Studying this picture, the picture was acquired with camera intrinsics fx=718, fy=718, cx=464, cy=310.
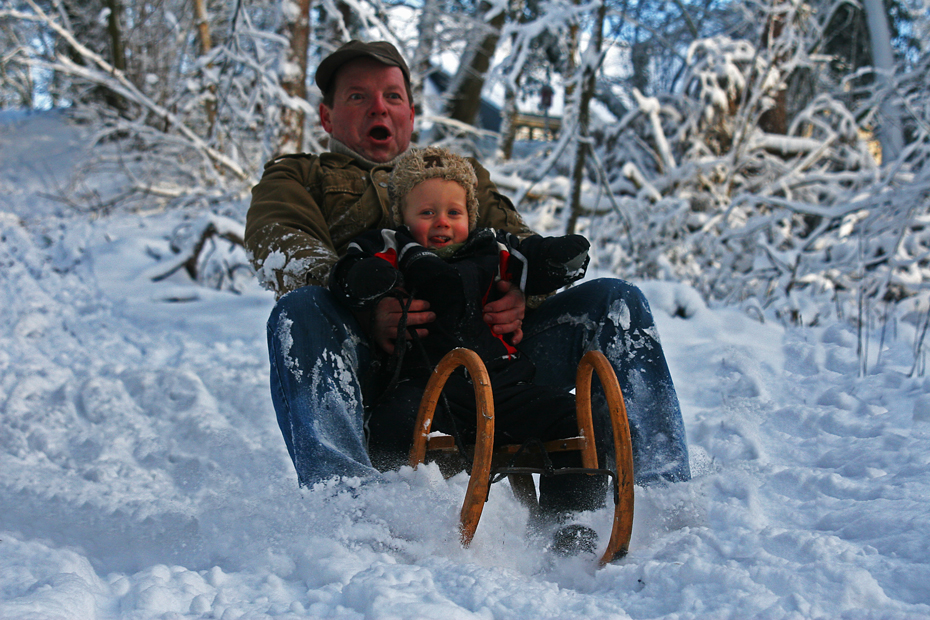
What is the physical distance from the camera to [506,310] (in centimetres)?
182

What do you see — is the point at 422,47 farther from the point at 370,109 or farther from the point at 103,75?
the point at 370,109

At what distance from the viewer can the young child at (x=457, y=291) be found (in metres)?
1.63

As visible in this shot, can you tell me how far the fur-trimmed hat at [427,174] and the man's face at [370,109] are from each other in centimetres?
42

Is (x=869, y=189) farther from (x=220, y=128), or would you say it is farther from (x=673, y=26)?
(x=673, y=26)

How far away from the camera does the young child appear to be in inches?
64.3

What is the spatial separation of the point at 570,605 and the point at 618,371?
680 mm

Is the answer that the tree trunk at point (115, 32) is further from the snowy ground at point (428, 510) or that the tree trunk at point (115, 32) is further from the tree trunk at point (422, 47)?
the snowy ground at point (428, 510)

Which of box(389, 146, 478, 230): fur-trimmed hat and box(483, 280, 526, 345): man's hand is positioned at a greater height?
box(389, 146, 478, 230): fur-trimmed hat

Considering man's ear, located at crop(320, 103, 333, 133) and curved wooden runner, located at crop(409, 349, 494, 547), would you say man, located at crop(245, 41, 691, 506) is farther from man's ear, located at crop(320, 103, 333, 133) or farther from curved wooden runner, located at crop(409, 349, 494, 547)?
curved wooden runner, located at crop(409, 349, 494, 547)

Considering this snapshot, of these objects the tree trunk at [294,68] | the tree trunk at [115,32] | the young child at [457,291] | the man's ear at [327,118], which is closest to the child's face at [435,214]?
the young child at [457,291]

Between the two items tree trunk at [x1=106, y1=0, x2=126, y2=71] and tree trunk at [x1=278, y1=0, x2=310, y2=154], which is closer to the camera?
tree trunk at [x1=278, y1=0, x2=310, y2=154]

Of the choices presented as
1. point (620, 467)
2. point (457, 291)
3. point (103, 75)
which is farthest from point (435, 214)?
point (103, 75)

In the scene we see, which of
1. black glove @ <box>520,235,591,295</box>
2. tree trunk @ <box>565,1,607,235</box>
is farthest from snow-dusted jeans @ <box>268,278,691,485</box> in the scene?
tree trunk @ <box>565,1,607,235</box>

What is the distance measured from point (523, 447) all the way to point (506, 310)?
371 mm
